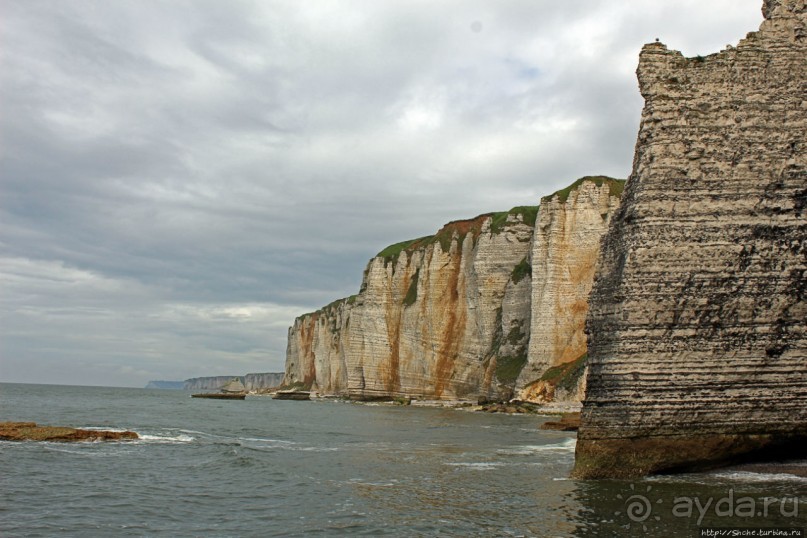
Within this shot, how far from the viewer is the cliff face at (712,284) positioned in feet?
55.9

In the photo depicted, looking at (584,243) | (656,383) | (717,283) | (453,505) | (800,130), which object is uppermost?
(584,243)

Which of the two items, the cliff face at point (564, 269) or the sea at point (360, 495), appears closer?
the sea at point (360, 495)

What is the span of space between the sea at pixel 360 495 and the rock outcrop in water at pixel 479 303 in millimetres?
35047

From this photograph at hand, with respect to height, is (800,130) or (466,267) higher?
(466,267)

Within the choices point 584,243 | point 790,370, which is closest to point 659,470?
point 790,370

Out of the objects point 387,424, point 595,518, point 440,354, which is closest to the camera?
point 595,518

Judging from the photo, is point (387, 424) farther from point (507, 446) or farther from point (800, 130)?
point (800, 130)

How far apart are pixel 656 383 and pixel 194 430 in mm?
26959

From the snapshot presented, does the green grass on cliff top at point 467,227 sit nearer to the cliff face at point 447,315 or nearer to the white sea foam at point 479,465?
the cliff face at point 447,315

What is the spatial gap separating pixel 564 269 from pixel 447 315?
18992 millimetres

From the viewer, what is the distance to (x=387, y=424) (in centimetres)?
4197

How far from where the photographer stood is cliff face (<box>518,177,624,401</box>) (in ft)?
200

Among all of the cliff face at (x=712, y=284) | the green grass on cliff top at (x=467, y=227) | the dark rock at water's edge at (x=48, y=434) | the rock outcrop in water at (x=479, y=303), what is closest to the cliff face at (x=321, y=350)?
the rock outcrop in water at (x=479, y=303)

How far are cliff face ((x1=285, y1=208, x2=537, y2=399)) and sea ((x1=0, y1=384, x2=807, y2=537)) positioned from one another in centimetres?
4331
